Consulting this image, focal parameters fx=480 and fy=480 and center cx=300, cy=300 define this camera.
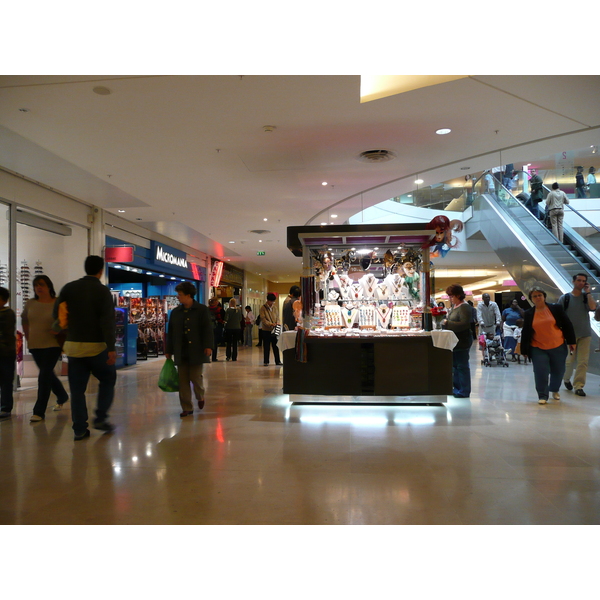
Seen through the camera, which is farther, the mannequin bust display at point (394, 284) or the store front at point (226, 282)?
the store front at point (226, 282)

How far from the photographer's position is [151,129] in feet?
17.7

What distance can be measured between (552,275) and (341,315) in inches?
214

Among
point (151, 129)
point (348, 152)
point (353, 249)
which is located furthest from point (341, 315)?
point (151, 129)

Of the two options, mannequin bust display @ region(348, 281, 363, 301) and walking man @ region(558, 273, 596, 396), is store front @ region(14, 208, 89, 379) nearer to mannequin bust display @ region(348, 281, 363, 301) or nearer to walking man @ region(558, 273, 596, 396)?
mannequin bust display @ region(348, 281, 363, 301)

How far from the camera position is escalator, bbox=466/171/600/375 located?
362 inches

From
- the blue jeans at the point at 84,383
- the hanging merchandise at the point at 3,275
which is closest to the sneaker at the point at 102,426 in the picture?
the blue jeans at the point at 84,383

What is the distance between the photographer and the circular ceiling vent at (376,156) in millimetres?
6410

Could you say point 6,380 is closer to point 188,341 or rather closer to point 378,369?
point 188,341

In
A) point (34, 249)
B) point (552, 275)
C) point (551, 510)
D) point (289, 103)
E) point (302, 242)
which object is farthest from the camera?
point (552, 275)

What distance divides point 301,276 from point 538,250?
21.5 feet

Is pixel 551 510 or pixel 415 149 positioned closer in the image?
pixel 551 510

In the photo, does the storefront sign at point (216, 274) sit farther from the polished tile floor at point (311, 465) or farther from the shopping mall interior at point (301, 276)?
the polished tile floor at point (311, 465)

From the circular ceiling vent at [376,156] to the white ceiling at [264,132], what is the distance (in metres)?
0.16
